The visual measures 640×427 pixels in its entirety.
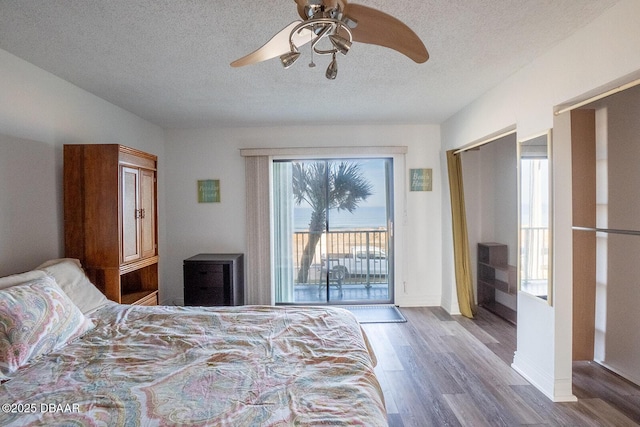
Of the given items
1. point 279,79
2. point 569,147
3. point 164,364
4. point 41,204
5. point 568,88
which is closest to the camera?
point 164,364

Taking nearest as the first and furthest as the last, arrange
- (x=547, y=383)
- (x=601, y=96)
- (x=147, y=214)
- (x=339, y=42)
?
1. (x=339, y=42)
2. (x=601, y=96)
3. (x=547, y=383)
4. (x=147, y=214)

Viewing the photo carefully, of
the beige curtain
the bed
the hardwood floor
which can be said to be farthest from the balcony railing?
the bed

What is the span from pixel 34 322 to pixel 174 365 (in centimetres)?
78

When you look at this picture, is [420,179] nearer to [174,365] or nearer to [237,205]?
[237,205]

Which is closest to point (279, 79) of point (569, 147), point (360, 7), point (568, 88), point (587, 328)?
point (360, 7)

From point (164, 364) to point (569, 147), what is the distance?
282 cm

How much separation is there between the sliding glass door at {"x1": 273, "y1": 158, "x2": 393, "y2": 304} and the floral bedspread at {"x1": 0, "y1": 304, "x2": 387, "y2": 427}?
7.78ft

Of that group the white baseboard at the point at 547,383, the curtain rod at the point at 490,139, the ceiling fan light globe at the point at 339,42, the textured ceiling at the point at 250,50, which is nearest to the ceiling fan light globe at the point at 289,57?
the ceiling fan light globe at the point at 339,42

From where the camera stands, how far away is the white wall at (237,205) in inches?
165

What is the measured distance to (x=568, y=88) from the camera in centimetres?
202

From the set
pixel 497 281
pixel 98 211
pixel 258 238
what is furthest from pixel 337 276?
pixel 98 211

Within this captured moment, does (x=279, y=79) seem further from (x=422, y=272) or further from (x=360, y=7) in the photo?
(x=422, y=272)

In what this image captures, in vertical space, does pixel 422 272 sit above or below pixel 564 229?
below

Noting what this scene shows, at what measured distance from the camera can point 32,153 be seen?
229cm
